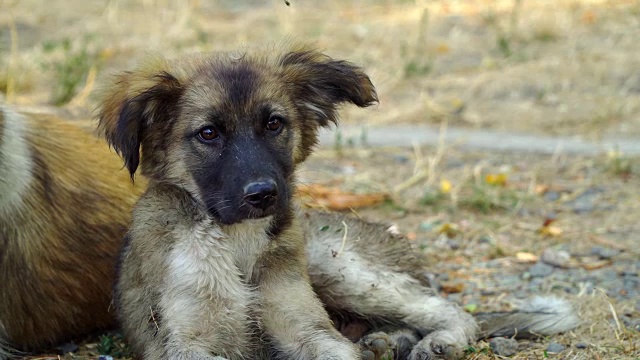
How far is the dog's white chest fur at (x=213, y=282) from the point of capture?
4395 millimetres

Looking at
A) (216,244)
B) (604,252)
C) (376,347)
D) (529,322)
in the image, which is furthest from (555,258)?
(216,244)

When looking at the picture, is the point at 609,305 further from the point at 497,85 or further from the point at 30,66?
the point at 30,66

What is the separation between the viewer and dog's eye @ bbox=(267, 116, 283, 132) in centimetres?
451

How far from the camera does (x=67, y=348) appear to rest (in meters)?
5.41

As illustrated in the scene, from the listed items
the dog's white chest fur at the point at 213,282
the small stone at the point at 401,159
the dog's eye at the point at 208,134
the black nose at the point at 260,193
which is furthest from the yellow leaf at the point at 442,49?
the black nose at the point at 260,193

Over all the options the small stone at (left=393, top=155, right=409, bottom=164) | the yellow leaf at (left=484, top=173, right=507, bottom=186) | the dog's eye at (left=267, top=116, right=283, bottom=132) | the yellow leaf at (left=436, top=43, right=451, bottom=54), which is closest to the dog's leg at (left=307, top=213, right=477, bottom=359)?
the dog's eye at (left=267, top=116, right=283, bottom=132)

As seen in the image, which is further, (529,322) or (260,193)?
(529,322)

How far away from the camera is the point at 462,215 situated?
7.64m

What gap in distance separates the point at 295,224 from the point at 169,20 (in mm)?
9933

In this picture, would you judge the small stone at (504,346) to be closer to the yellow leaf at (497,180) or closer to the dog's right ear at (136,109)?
the dog's right ear at (136,109)

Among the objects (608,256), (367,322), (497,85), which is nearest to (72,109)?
(367,322)

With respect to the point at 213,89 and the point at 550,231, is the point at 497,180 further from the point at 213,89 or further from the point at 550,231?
the point at 213,89

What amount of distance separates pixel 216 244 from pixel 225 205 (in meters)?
0.30

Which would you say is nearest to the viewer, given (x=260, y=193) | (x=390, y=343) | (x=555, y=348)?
(x=260, y=193)
